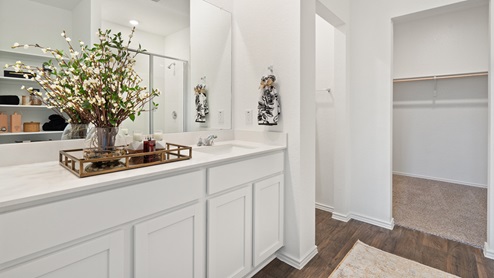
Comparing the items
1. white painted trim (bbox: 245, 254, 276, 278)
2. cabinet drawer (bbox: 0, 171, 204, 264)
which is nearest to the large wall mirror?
cabinet drawer (bbox: 0, 171, 204, 264)

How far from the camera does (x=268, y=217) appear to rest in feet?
5.66

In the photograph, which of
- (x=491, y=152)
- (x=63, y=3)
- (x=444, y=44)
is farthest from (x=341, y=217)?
(x=444, y=44)

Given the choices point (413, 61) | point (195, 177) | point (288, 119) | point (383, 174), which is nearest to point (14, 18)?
point (195, 177)

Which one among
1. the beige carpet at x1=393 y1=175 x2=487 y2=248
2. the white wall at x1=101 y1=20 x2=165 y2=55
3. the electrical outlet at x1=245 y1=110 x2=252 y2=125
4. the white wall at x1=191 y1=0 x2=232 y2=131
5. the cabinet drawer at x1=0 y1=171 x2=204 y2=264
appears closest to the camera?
the cabinet drawer at x1=0 y1=171 x2=204 y2=264

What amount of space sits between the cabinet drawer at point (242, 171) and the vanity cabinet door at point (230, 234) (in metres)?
0.06

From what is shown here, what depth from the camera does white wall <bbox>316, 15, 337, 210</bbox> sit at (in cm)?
279

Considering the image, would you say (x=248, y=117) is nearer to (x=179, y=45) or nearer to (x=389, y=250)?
(x=179, y=45)

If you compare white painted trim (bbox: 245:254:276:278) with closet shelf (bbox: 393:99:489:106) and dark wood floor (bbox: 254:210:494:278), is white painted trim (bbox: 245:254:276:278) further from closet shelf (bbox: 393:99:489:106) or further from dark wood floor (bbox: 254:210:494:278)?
closet shelf (bbox: 393:99:489:106)

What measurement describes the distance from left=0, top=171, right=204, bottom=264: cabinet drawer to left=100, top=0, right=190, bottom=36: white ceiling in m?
1.10

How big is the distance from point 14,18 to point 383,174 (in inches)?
117

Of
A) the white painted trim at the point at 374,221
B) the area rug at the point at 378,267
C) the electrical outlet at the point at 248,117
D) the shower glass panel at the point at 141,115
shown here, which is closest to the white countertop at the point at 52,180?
the shower glass panel at the point at 141,115

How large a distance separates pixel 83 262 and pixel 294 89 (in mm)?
1550

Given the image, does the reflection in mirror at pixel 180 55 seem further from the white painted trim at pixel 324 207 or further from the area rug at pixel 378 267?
the white painted trim at pixel 324 207

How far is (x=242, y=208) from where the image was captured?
60.1 inches
